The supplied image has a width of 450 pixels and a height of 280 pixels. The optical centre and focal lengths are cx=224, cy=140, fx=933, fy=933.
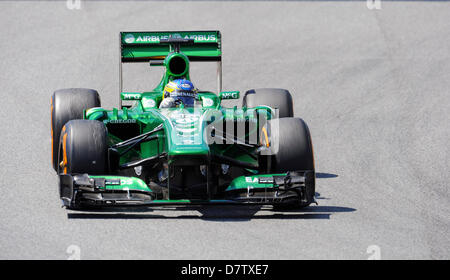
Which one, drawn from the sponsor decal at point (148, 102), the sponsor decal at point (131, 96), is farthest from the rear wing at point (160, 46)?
the sponsor decal at point (148, 102)

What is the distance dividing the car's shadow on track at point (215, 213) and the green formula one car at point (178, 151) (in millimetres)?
177

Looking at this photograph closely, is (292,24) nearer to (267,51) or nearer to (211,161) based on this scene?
(267,51)

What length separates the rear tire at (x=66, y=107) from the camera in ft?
43.4

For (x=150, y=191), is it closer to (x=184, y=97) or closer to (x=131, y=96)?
(x=184, y=97)

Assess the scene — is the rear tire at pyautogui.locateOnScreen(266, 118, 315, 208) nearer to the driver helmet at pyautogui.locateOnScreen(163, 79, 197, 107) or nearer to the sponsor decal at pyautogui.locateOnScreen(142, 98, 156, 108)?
the driver helmet at pyautogui.locateOnScreen(163, 79, 197, 107)

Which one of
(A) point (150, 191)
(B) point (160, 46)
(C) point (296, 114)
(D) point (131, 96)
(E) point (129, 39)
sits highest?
(E) point (129, 39)

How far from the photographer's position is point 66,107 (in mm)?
13359

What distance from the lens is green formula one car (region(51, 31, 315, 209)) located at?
10.5m

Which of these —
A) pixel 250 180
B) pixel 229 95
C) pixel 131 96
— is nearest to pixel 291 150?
pixel 250 180

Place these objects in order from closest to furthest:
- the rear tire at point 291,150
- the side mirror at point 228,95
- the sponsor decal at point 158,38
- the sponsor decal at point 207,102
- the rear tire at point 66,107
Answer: the rear tire at point 291,150 → the sponsor decal at point 207,102 → the rear tire at point 66,107 → the side mirror at point 228,95 → the sponsor decal at point 158,38

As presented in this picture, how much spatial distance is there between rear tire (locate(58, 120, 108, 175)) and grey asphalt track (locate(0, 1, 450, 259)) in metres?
0.54

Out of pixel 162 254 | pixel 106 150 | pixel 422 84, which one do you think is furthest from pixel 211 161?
pixel 422 84

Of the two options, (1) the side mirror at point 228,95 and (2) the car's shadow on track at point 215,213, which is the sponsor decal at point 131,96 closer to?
(1) the side mirror at point 228,95

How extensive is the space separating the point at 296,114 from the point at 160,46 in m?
3.58
